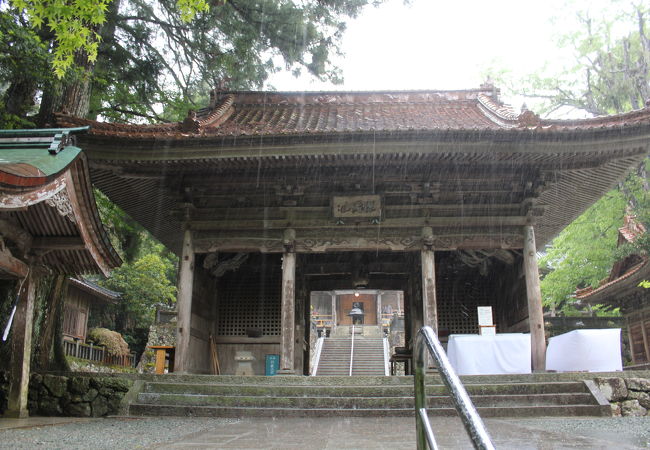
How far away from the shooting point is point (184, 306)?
9.91 m

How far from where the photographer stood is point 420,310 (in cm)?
1258

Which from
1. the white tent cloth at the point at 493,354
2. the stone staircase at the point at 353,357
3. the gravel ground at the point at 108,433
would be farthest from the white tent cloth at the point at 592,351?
the stone staircase at the point at 353,357

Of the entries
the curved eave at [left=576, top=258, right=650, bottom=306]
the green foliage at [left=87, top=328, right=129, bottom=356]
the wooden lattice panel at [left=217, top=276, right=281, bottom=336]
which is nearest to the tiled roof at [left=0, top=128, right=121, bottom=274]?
the wooden lattice panel at [left=217, top=276, right=281, bottom=336]

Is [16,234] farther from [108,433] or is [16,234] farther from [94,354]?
[94,354]

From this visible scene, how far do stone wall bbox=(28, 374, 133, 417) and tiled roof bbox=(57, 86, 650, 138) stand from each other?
4.24 metres

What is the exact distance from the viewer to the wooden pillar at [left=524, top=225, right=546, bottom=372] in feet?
30.9

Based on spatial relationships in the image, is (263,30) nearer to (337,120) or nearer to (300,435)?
(337,120)

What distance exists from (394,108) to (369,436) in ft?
31.3

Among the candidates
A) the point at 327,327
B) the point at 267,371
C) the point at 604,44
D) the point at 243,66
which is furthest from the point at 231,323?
the point at 327,327

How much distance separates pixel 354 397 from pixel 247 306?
250 inches

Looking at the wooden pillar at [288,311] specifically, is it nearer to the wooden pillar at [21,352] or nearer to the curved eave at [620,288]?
the wooden pillar at [21,352]

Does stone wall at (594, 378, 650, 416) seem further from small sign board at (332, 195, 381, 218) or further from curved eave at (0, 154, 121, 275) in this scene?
curved eave at (0, 154, 121, 275)

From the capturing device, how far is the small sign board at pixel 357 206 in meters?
10.2

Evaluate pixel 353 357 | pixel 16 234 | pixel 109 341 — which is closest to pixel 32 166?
pixel 16 234
